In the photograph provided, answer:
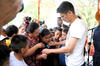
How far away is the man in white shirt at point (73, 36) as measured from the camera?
142cm

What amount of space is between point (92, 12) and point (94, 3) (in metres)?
0.31

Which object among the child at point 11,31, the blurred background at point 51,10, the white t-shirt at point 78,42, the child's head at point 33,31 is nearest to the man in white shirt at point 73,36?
the white t-shirt at point 78,42

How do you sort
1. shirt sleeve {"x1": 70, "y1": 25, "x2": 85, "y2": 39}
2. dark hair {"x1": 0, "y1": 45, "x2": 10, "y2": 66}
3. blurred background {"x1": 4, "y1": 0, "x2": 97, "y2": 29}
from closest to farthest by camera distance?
1. dark hair {"x1": 0, "y1": 45, "x2": 10, "y2": 66}
2. shirt sleeve {"x1": 70, "y1": 25, "x2": 85, "y2": 39}
3. blurred background {"x1": 4, "y1": 0, "x2": 97, "y2": 29}

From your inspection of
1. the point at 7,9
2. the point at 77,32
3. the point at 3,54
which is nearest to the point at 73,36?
the point at 77,32

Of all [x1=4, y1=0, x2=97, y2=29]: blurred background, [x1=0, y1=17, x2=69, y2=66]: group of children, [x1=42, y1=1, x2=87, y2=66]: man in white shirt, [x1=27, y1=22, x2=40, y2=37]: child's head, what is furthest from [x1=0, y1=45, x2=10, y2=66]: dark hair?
[x1=4, y1=0, x2=97, y2=29]: blurred background

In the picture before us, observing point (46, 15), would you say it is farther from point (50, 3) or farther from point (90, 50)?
point (90, 50)

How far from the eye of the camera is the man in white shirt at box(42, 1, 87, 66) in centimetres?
142

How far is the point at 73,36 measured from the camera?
142 cm

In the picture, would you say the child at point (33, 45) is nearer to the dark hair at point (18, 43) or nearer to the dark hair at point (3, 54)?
the dark hair at point (18, 43)

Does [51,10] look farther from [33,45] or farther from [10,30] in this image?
[33,45]

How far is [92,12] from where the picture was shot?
5.42m

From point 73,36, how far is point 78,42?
95 millimetres

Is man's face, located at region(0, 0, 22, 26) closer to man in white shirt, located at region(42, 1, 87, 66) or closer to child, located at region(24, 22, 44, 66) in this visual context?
man in white shirt, located at region(42, 1, 87, 66)

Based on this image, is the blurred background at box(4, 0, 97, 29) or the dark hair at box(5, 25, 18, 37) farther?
the blurred background at box(4, 0, 97, 29)
